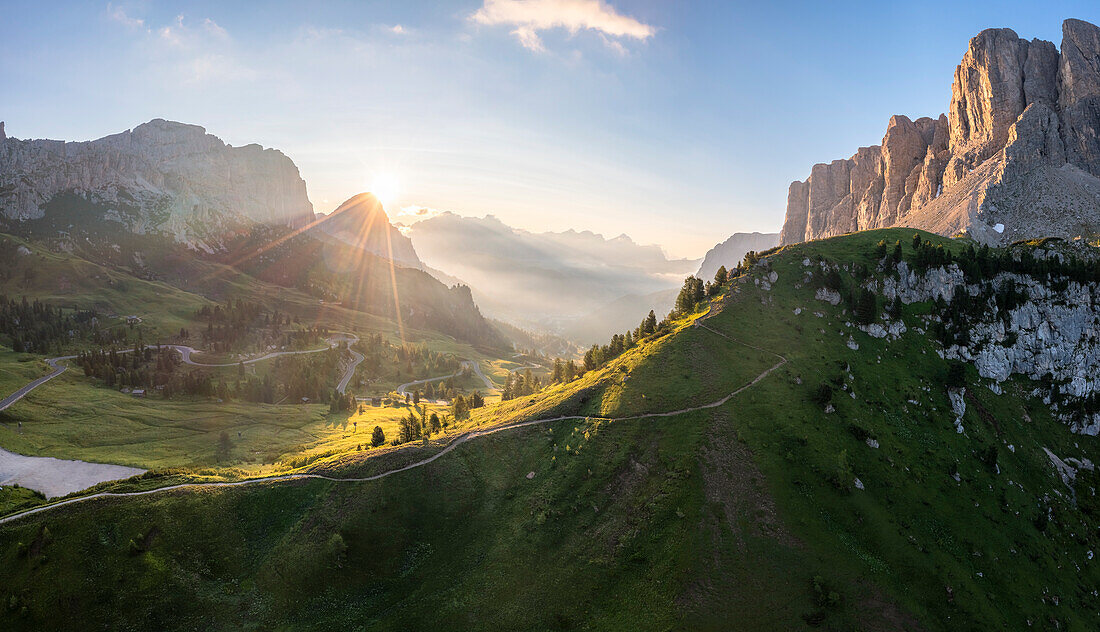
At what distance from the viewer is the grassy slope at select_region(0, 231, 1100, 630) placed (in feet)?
175

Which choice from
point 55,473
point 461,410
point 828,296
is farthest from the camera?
point 461,410

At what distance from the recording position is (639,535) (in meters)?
59.3

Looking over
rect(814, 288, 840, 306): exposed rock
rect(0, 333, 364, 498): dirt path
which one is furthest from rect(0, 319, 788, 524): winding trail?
rect(0, 333, 364, 498): dirt path

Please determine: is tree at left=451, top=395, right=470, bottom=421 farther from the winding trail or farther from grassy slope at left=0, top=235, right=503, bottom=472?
the winding trail

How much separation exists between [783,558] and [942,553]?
86.5ft

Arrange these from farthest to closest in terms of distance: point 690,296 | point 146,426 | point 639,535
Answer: point 146,426, point 690,296, point 639,535

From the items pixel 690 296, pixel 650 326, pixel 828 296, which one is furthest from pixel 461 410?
pixel 828 296

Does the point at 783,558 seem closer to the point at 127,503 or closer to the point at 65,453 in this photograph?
the point at 127,503

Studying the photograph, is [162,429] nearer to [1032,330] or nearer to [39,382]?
[39,382]

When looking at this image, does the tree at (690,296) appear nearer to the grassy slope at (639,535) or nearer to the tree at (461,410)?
the grassy slope at (639,535)

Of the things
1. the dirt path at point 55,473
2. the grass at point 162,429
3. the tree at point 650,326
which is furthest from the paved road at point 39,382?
the tree at point 650,326

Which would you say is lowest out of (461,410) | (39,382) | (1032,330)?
(461,410)

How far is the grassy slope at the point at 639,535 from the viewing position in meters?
53.2

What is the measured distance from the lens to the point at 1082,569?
7106cm
